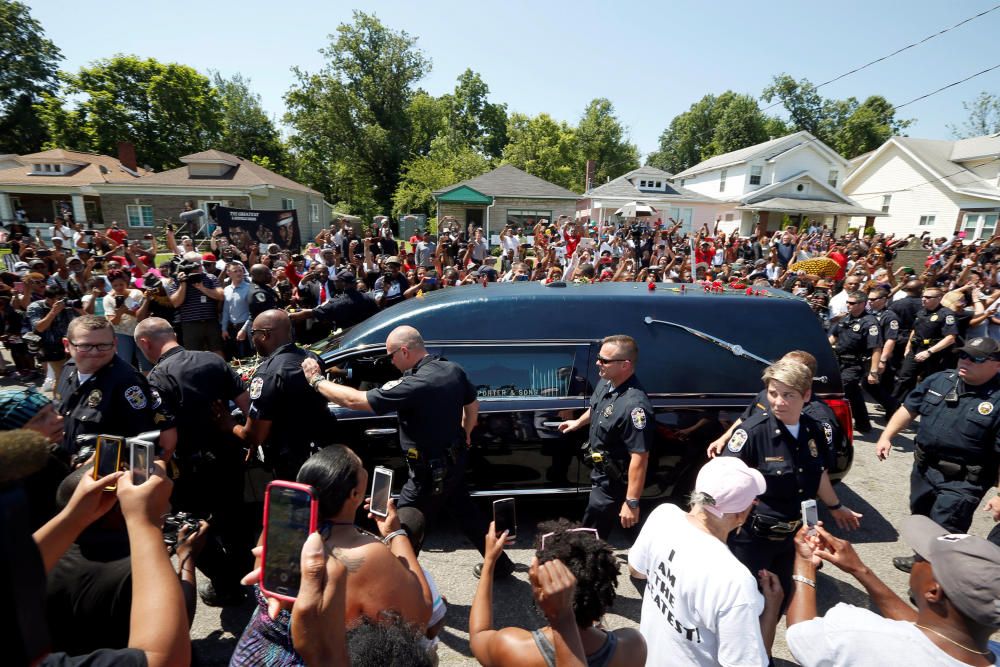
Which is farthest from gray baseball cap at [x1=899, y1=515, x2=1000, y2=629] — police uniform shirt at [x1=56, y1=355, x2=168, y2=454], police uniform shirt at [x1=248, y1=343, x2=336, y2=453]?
police uniform shirt at [x1=56, y1=355, x2=168, y2=454]

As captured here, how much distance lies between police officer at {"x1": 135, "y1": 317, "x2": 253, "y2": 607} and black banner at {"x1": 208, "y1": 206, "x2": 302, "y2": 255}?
14.6 m

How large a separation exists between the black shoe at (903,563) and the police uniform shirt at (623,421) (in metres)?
2.43

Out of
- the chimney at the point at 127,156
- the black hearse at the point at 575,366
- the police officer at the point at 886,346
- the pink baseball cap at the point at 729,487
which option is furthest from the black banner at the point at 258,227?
the chimney at the point at 127,156

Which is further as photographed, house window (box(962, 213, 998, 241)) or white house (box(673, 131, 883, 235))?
white house (box(673, 131, 883, 235))

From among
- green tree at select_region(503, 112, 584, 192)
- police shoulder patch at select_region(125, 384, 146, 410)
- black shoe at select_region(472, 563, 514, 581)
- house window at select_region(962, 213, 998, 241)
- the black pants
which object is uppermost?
green tree at select_region(503, 112, 584, 192)

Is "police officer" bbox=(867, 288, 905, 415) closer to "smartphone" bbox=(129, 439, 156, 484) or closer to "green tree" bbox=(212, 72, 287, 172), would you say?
"smartphone" bbox=(129, 439, 156, 484)

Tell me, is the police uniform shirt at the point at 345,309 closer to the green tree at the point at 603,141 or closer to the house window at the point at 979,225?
the house window at the point at 979,225

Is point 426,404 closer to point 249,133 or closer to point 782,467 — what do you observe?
point 782,467

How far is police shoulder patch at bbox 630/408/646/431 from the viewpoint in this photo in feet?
9.77

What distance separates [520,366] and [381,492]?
6.31 ft

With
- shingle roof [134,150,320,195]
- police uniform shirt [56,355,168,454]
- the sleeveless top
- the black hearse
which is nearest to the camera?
the sleeveless top

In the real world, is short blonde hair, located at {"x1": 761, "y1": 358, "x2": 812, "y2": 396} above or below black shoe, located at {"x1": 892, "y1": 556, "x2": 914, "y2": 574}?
above

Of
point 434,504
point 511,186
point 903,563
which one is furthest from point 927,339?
point 511,186

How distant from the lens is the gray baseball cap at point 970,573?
1.35 meters
